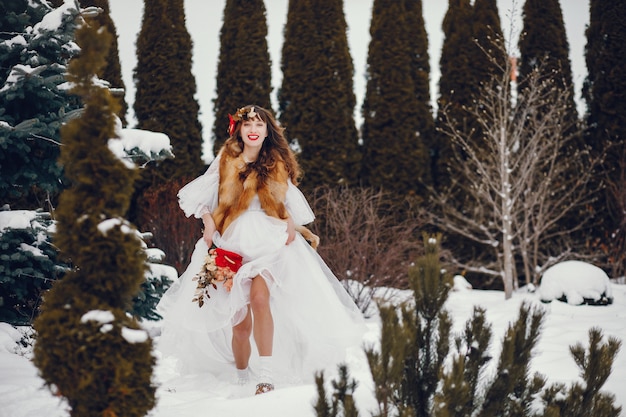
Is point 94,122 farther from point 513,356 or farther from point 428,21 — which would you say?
point 428,21

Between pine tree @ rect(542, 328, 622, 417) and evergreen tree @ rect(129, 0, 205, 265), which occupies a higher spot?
evergreen tree @ rect(129, 0, 205, 265)

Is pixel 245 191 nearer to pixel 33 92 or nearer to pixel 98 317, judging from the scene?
pixel 33 92

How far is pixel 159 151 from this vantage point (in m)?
4.59

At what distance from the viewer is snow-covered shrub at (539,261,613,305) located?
24.9ft

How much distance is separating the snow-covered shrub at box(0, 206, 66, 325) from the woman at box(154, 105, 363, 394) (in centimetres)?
93

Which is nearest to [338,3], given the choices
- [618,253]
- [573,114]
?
[573,114]

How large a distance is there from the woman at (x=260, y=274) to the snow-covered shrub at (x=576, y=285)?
4942 mm

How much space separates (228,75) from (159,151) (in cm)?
734

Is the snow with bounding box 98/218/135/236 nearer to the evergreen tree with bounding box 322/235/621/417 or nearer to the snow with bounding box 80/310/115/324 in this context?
the snow with bounding box 80/310/115/324

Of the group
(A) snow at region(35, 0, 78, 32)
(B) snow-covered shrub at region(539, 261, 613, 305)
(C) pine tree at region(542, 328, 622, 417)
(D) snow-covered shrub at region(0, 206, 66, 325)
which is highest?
(A) snow at region(35, 0, 78, 32)

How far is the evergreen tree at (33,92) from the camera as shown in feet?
12.6

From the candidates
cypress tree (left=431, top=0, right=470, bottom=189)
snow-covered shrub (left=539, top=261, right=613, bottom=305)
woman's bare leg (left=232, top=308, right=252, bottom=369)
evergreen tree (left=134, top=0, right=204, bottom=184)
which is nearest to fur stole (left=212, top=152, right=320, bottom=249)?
woman's bare leg (left=232, top=308, right=252, bottom=369)

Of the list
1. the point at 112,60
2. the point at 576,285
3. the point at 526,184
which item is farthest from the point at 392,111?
the point at 112,60

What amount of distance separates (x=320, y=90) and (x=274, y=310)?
8059mm
